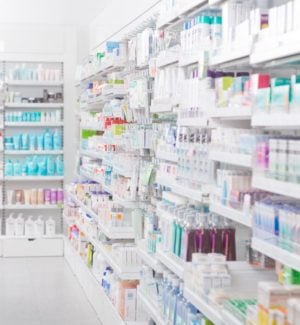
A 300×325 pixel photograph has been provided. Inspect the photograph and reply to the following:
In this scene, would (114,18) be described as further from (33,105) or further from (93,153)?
(33,105)

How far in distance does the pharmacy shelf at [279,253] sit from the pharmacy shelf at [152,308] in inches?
61.8

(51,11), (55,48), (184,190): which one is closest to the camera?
(184,190)

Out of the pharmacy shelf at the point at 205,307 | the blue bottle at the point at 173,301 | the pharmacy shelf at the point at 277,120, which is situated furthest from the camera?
the blue bottle at the point at 173,301

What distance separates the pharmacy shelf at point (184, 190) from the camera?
4.10 m

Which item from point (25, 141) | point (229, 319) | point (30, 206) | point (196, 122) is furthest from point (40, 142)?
point (229, 319)

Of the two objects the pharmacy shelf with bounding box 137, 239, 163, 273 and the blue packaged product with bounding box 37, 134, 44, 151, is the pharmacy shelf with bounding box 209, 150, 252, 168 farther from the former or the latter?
the blue packaged product with bounding box 37, 134, 44, 151

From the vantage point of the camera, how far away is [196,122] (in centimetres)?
423

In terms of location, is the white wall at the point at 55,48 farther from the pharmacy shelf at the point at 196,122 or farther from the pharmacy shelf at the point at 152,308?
the pharmacy shelf at the point at 196,122

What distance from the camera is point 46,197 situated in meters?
11.4

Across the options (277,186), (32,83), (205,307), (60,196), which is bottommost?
(60,196)

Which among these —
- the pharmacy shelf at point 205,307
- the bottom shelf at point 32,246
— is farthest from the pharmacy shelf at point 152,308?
the bottom shelf at point 32,246

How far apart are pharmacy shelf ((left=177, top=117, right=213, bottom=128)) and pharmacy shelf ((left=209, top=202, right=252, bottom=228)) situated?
0.44 metres

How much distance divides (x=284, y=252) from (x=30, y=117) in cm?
867

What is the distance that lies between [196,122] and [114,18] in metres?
5.51
